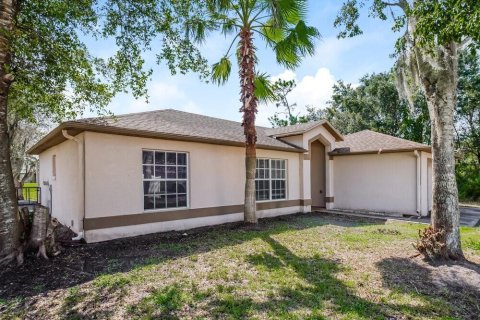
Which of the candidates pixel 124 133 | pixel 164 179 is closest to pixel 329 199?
pixel 164 179

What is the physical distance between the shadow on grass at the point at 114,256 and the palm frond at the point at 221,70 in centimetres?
542

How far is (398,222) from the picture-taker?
1135cm

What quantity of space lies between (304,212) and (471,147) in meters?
22.7

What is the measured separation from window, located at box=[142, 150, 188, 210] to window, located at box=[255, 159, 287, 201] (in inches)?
144

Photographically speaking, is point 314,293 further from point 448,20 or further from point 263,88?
point 263,88

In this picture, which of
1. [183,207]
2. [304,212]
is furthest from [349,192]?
[183,207]

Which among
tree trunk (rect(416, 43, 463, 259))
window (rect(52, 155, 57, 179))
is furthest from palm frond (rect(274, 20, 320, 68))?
window (rect(52, 155, 57, 179))

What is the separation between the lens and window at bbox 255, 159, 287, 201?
40.0 ft

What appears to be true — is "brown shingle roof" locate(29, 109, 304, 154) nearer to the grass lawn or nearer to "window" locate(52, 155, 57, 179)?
"window" locate(52, 155, 57, 179)

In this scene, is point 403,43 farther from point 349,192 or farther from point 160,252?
point 349,192

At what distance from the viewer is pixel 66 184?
937 centimetres

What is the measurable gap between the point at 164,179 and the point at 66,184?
10.8ft

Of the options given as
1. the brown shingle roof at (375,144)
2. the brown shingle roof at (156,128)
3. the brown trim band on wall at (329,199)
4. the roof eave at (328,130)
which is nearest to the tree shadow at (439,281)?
the brown shingle roof at (156,128)

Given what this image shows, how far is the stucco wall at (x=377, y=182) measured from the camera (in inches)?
515
